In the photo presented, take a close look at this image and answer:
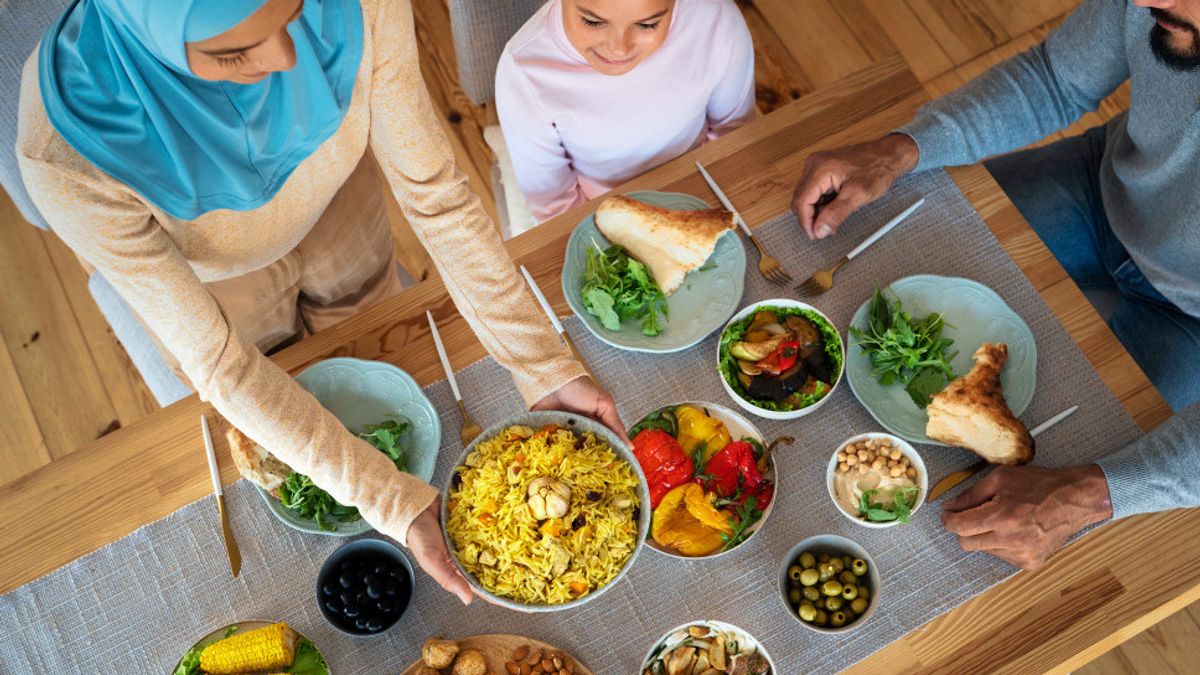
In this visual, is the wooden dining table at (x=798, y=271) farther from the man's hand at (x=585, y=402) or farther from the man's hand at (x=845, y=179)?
the man's hand at (x=585, y=402)

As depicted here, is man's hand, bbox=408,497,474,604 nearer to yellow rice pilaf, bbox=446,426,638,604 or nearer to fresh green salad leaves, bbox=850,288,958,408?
yellow rice pilaf, bbox=446,426,638,604

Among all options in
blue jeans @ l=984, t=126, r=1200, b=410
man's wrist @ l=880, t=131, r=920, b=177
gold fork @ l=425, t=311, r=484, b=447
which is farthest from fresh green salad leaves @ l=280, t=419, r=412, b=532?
blue jeans @ l=984, t=126, r=1200, b=410

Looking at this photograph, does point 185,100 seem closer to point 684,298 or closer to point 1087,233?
point 684,298

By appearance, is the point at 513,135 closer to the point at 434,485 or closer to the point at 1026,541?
the point at 434,485

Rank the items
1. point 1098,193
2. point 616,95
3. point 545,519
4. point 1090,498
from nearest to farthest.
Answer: point 545,519, point 1090,498, point 616,95, point 1098,193

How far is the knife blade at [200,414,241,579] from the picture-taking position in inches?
56.8

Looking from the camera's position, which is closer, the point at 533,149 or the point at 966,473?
the point at 966,473

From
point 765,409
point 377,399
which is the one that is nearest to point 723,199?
point 765,409

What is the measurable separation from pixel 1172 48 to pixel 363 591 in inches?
59.7

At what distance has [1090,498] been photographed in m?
→ 1.39

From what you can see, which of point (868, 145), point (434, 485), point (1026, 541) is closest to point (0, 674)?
point (434, 485)

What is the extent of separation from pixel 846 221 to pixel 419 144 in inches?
28.9

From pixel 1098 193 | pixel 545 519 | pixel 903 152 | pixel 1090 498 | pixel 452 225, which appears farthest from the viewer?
pixel 1098 193

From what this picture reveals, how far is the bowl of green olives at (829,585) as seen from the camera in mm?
1348
